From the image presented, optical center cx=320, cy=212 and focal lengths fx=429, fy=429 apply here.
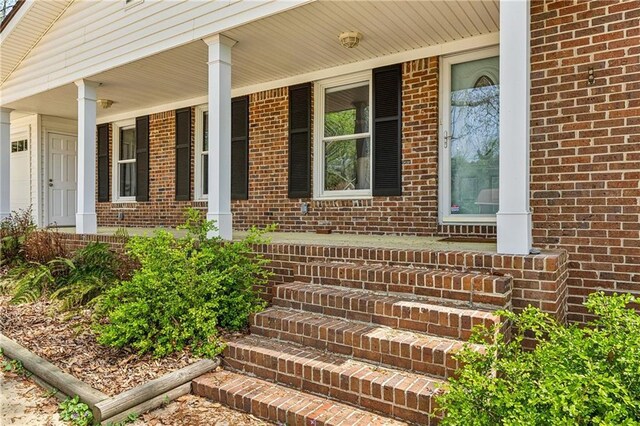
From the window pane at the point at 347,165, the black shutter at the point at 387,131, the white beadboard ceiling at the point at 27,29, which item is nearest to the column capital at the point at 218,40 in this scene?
the black shutter at the point at 387,131

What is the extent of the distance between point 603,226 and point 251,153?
463 centimetres

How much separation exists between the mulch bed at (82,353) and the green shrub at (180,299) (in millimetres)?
94

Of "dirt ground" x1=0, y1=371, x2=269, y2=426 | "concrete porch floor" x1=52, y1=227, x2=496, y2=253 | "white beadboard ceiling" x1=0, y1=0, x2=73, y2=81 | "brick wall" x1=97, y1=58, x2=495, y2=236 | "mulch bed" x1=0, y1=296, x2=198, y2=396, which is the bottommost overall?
"dirt ground" x1=0, y1=371, x2=269, y2=426

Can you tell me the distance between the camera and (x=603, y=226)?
3.50 m

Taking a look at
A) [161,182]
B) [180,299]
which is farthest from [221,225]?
[161,182]

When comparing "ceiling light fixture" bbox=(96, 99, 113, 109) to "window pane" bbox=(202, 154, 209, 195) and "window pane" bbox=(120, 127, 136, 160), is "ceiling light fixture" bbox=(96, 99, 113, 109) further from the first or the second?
"window pane" bbox=(202, 154, 209, 195)

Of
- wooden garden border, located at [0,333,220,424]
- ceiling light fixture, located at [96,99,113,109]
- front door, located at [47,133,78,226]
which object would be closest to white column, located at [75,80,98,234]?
ceiling light fixture, located at [96,99,113,109]

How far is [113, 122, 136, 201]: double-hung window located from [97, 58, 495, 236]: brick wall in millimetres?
312

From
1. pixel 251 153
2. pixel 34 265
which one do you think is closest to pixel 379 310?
pixel 251 153

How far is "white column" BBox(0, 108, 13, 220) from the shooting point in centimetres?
767

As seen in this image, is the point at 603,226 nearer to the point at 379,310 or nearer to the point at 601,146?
the point at 601,146

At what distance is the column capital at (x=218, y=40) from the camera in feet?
14.8

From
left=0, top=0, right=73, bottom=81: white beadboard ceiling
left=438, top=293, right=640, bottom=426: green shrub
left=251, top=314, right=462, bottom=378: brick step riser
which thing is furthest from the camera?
left=0, top=0, right=73, bottom=81: white beadboard ceiling

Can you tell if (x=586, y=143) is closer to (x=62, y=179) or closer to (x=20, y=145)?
(x=62, y=179)
